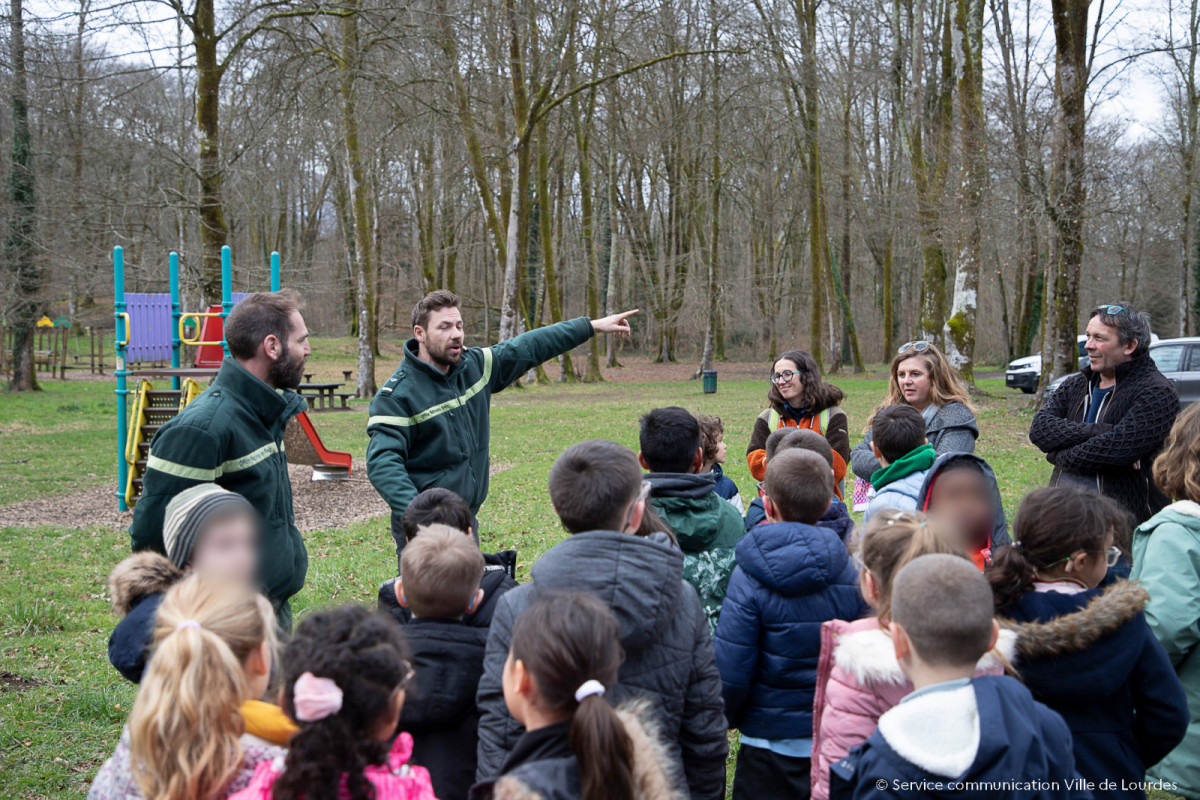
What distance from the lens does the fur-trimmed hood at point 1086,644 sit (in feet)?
7.39

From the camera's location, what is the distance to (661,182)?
37875 mm

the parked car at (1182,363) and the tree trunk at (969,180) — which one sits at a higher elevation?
the tree trunk at (969,180)

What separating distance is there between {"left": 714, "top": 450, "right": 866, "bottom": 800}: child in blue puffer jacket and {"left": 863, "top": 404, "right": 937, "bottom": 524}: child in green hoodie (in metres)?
1.08

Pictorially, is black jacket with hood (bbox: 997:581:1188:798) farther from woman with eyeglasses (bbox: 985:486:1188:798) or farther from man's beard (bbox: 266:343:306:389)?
man's beard (bbox: 266:343:306:389)

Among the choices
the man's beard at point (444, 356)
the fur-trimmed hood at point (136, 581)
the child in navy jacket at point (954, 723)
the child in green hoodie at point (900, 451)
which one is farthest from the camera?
the man's beard at point (444, 356)

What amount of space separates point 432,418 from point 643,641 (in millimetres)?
2229

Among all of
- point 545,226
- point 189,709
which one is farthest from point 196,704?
point 545,226

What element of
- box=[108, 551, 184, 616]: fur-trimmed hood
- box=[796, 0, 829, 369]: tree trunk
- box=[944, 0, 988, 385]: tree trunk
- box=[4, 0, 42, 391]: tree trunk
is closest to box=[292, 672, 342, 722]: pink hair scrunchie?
box=[108, 551, 184, 616]: fur-trimmed hood

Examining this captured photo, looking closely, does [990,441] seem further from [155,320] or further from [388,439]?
[155,320]

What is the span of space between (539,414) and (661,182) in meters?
22.3

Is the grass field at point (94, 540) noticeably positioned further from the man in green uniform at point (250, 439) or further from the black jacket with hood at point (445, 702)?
the black jacket with hood at point (445, 702)

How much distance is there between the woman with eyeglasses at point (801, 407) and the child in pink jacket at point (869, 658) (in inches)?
96.2

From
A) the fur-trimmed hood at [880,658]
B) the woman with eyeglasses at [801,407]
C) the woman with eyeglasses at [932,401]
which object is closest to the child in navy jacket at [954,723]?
the fur-trimmed hood at [880,658]

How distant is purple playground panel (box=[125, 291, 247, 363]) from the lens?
36.8 ft
